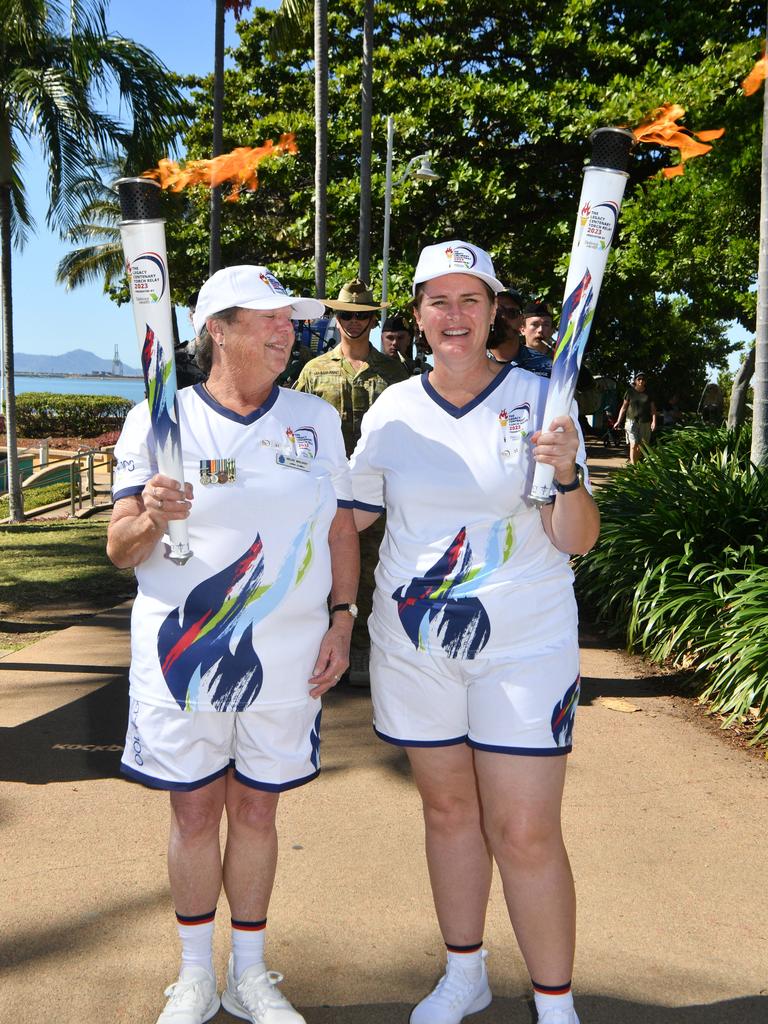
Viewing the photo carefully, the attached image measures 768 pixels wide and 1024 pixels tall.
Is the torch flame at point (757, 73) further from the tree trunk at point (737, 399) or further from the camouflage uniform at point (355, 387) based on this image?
the tree trunk at point (737, 399)

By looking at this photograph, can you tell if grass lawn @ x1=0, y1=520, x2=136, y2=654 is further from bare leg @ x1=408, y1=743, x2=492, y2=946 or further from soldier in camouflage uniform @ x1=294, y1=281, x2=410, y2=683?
bare leg @ x1=408, y1=743, x2=492, y2=946

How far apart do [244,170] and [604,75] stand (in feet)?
60.9

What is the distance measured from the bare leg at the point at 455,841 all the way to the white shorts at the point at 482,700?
0.08 meters

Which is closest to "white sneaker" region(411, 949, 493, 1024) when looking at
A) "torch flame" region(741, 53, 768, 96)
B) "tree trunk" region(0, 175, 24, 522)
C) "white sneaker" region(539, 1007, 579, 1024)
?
"white sneaker" region(539, 1007, 579, 1024)

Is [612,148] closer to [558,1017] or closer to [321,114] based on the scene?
[558,1017]

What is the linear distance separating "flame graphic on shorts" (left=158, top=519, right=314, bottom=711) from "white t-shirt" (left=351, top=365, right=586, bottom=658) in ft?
1.21

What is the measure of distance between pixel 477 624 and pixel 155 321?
1.11m

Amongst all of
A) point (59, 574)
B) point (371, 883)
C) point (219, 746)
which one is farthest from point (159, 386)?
point (59, 574)

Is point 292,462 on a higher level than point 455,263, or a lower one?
lower

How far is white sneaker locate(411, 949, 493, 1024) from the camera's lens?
2.80 m

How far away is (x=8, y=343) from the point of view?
19.0 meters

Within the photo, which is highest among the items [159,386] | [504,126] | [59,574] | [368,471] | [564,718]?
[504,126]

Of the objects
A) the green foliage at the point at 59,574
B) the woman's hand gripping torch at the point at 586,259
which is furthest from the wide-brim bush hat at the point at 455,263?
the green foliage at the point at 59,574

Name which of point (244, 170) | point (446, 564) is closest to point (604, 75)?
point (244, 170)
